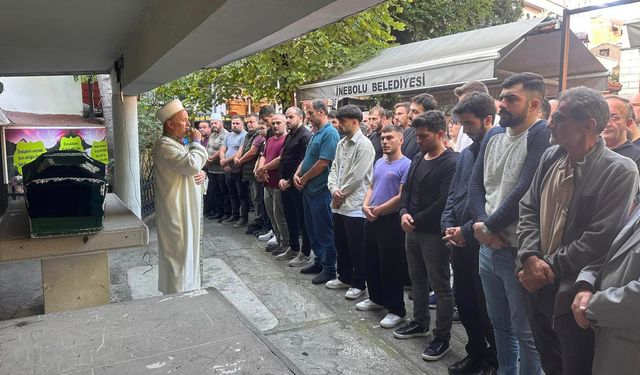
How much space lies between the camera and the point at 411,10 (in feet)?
44.1

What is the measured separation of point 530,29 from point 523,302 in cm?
479

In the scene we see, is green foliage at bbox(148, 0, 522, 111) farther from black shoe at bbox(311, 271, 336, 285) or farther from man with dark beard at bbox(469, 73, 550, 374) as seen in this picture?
man with dark beard at bbox(469, 73, 550, 374)

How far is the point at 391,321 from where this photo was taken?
401cm

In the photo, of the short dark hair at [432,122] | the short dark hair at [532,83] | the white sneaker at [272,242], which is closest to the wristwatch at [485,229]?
the short dark hair at [532,83]

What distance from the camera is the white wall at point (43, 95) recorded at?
461 inches

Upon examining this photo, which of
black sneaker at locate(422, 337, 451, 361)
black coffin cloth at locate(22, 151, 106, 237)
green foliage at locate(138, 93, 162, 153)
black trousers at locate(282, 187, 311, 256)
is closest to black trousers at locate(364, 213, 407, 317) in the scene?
black sneaker at locate(422, 337, 451, 361)

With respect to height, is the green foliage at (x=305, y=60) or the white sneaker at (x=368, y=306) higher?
the green foliage at (x=305, y=60)

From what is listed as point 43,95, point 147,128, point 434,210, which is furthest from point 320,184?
point 43,95

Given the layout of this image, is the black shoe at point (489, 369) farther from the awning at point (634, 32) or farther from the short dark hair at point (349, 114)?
the awning at point (634, 32)

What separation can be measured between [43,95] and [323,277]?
36.4 feet

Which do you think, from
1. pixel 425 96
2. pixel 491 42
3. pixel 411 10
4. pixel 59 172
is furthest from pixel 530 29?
pixel 411 10

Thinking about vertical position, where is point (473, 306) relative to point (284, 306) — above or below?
above

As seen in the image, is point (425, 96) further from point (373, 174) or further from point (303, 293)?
point (303, 293)

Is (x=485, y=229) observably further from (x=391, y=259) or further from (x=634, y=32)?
(x=634, y=32)
